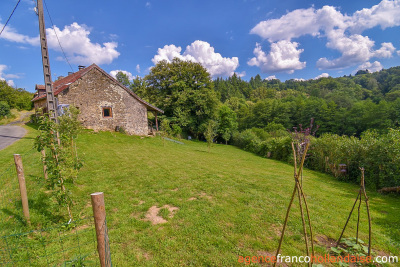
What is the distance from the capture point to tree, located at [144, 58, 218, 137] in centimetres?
2730

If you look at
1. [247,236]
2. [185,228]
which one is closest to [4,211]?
[185,228]

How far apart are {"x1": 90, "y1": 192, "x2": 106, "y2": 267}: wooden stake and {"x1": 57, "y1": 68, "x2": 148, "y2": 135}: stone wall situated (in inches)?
673

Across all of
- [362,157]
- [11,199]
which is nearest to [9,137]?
[11,199]

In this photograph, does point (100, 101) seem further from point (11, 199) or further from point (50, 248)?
point (50, 248)

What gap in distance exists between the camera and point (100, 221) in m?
2.12

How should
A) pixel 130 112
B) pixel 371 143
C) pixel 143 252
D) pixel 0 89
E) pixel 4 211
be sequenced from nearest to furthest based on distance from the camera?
pixel 143 252 → pixel 4 211 → pixel 371 143 → pixel 130 112 → pixel 0 89

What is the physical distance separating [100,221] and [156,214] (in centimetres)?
270

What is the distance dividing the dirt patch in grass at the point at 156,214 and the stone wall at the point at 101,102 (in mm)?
15227

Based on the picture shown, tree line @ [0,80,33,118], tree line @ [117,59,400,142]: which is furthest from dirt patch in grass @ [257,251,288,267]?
tree line @ [0,80,33,118]

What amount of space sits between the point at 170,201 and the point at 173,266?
2.34 m

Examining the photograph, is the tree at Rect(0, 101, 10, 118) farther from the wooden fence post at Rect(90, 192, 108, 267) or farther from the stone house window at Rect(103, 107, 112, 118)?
the wooden fence post at Rect(90, 192, 108, 267)

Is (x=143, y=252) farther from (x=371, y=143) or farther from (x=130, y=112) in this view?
(x=130, y=112)

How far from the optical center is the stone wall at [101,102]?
53.4 ft

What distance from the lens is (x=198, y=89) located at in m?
29.2
